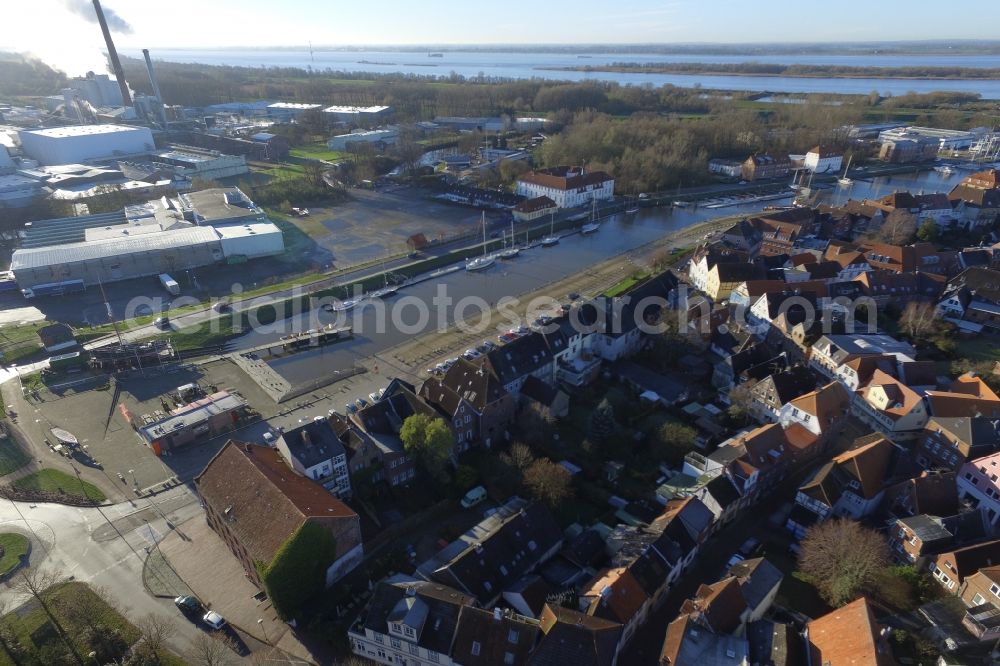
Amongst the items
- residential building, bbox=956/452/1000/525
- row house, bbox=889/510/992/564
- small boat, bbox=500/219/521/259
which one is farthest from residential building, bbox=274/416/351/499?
small boat, bbox=500/219/521/259

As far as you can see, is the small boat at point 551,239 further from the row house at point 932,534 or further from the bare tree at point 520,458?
the row house at point 932,534

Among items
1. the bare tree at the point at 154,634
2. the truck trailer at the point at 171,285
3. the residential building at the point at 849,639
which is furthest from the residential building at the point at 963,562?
the truck trailer at the point at 171,285

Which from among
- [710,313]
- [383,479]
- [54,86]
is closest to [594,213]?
[710,313]

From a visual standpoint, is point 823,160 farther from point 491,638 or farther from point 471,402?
point 491,638

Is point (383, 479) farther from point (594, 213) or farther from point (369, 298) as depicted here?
point (594, 213)

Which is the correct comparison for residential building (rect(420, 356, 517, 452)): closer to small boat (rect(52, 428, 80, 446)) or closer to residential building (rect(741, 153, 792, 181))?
small boat (rect(52, 428, 80, 446))

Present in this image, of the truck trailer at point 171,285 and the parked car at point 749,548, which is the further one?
the truck trailer at point 171,285
